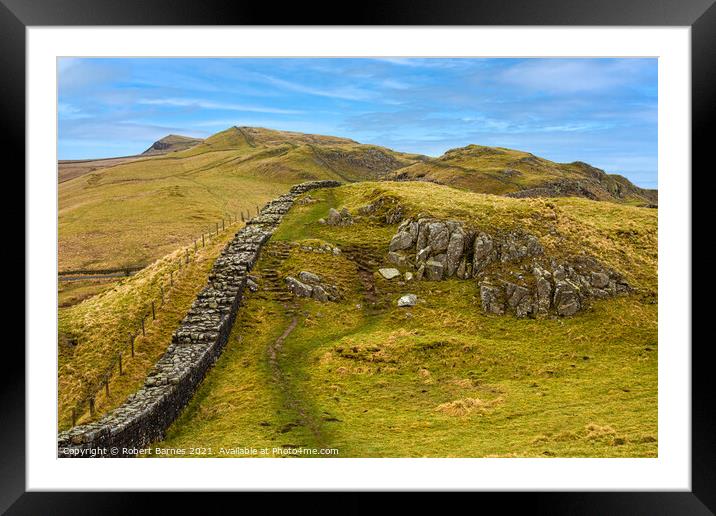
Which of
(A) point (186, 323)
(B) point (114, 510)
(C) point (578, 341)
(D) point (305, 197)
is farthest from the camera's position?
(D) point (305, 197)

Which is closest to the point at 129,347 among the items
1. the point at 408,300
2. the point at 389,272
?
the point at 408,300

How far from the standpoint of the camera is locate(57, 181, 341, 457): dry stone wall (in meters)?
13.6

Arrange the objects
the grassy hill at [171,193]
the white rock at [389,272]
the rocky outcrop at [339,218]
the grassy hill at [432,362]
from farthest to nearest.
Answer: the grassy hill at [171,193] < the rocky outcrop at [339,218] < the white rock at [389,272] < the grassy hill at [432,362]

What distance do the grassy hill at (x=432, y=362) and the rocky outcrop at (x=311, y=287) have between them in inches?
26.5

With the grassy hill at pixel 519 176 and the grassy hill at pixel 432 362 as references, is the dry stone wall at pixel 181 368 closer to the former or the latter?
the grassy hill at pixel 432 362

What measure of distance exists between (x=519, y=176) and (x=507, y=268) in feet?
245

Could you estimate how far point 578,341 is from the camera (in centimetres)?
2453

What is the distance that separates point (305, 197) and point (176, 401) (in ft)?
90.2

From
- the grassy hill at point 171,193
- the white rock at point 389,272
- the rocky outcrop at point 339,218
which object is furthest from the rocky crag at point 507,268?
the grassy hill at point 171,193

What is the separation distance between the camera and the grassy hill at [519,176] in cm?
9306

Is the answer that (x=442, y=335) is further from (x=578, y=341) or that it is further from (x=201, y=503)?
(x=201, y=503)
